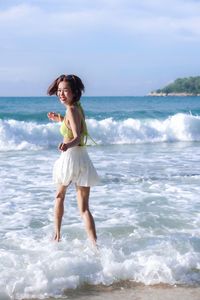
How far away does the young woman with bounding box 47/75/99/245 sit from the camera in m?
5.26

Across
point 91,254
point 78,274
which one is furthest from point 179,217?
point 78,274

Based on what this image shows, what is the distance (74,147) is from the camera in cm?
532

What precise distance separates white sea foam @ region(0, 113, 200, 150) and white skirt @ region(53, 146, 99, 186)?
12.2 m

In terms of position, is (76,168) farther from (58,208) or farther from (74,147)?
(58,208)

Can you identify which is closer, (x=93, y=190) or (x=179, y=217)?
(x=179, y=217)

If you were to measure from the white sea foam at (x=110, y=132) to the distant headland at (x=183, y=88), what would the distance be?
3429 inches

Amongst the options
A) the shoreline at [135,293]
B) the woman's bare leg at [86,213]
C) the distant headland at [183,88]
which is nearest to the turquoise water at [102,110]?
the woman's bare leg at [86,213]

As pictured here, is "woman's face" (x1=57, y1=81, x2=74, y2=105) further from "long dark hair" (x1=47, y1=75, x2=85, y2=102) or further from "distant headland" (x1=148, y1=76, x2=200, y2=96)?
"distant headland" (x1=148, y1=76, x2=200, y2=96)

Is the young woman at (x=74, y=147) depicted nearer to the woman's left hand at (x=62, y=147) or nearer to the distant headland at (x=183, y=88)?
the woman's left hand at (x=62, y=147)

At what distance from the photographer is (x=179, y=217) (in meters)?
6.91

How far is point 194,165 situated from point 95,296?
7916 millimetres

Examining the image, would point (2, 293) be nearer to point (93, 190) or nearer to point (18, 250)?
point (18, 250)

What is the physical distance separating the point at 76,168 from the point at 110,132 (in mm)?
16880

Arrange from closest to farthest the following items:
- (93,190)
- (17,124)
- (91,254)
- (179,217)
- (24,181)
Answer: (91,254) < (179,217) < (93,190) < (24,181) < (17,124)
